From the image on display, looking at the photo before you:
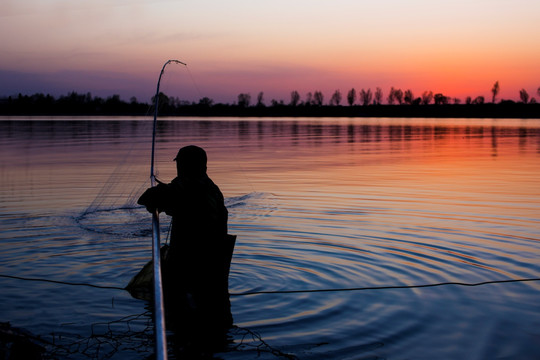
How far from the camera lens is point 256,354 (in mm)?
5480

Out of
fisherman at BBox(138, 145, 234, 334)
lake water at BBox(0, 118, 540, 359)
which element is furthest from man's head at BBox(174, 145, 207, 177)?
lake water at BBox(0, 118, 540, 359)

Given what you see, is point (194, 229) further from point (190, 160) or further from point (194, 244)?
point (190, 160)

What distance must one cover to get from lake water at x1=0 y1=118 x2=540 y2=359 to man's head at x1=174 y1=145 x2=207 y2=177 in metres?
1.71

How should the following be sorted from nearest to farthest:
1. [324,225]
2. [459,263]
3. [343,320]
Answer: [343,320] < [459,263] < [324,225]

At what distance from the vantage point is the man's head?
5719 millimetres

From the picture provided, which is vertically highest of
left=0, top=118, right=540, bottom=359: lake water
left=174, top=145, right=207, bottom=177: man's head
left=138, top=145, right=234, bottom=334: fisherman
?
left=174, top=145, right=207, bottom=177: man's head

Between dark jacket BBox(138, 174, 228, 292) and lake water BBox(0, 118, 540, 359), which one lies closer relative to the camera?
dark jacket BBox(138, 174, 228, 292)

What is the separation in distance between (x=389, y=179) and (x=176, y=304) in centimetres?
1509

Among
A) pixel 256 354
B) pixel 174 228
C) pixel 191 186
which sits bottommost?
pixel 256 354

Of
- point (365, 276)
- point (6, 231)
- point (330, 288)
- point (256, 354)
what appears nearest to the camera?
point (256, 354)

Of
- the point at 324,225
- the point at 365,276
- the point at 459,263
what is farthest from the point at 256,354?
the point at 324,225

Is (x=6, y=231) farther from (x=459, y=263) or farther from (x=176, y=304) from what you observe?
(x=459, y=263)

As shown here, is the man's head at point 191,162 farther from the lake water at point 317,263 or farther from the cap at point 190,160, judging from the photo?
the lake water at point 317,263

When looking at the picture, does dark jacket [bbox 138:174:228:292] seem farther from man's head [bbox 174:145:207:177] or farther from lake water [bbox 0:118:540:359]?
lake water [bbox 0:118:540:359]
